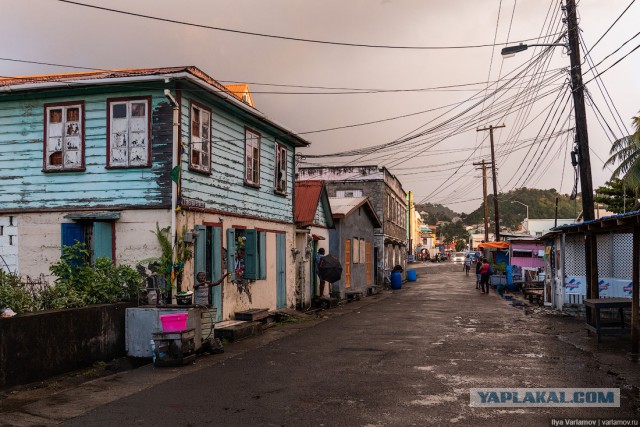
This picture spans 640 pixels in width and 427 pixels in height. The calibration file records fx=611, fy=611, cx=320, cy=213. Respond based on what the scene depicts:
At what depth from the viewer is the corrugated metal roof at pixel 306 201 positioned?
74.8 feet

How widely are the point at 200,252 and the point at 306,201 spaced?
10.4 meters

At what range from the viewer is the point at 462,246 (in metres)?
150

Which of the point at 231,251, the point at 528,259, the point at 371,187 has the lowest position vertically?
the point at 528,259

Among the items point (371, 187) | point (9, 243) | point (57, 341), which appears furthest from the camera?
point (371, 187)

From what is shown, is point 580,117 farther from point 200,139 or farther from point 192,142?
point 192,142

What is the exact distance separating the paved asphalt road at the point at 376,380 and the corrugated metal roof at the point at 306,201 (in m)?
7.32

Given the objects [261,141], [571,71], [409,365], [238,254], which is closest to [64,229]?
[238,254]

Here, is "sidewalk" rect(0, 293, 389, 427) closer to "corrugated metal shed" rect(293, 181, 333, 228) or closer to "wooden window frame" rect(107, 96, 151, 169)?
"wooden window frame" rect(107, 96, 151, 169)

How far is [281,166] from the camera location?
1980cm

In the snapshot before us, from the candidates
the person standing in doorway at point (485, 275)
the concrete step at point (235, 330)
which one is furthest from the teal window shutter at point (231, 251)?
the person standing in doorway at point (485, 275)

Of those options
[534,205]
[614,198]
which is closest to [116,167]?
[614,198]

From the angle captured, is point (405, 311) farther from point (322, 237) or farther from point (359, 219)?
point (359, 219)

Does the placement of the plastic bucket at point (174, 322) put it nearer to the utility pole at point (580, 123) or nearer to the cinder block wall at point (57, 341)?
the cinder block wall at point (57, 341)

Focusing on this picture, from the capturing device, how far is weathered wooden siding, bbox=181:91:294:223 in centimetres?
1364
